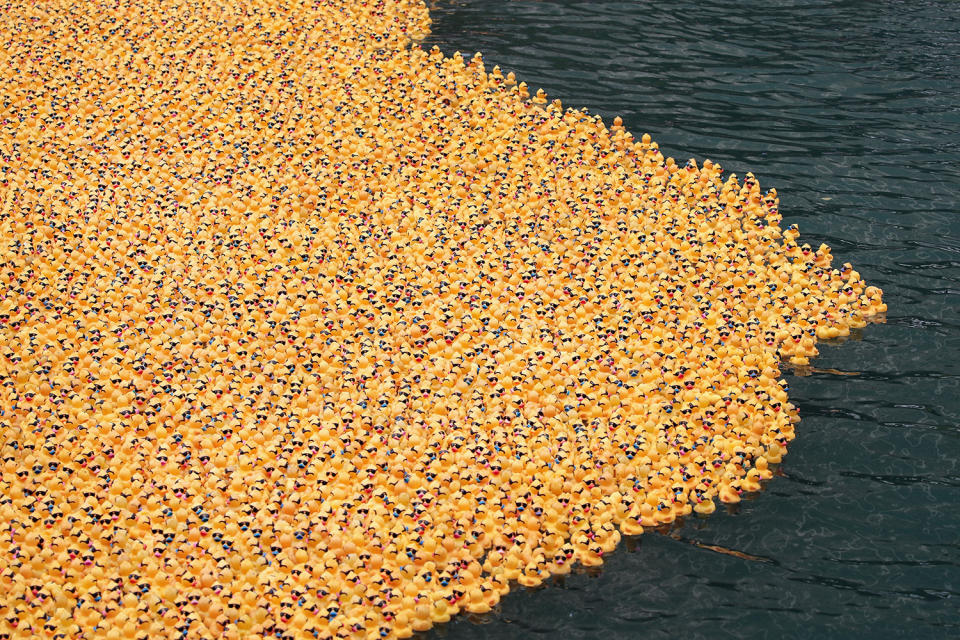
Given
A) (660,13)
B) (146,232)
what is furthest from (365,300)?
(660,13)

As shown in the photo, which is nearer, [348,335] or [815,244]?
[348,335]

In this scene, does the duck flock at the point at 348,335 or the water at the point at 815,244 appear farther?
the water at the point at 815,244

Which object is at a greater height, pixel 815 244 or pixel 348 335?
pixel 815 244

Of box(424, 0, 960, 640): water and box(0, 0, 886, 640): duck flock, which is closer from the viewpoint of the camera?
box(0, 0, 886, 640): duck flock

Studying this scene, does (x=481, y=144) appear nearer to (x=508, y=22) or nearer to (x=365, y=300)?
(x=365, y=300)
